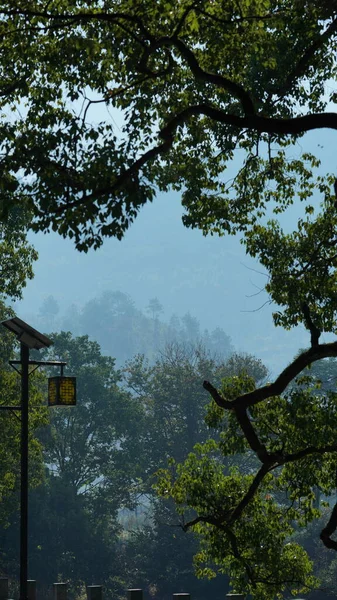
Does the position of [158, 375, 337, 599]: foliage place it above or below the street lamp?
below

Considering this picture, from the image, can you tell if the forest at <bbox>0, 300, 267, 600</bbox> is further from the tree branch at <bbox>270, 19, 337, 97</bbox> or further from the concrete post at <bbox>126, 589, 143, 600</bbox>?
the tree branch at <bbox>270, 19, 337, 97</bbox>

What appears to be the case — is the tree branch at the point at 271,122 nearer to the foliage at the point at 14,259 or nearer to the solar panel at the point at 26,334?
the solar panel at the point at 26,334

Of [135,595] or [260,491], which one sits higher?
[260,491]

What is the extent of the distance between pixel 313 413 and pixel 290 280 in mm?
1579

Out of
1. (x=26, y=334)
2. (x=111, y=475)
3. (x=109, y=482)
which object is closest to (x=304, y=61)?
(x=26, y=334)

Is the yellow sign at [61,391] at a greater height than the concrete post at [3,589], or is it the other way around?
the yellow sign at [61,391]

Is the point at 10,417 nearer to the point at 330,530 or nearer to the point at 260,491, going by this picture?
the point at 260,491

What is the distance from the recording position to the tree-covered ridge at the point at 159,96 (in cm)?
1095

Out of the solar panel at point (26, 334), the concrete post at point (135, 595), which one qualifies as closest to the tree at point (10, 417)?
the solar panel at point (26, 334)

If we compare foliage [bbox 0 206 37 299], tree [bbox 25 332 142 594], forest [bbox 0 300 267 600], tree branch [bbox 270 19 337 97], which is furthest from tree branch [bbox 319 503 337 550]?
tree [bbox 25 332 142 594]

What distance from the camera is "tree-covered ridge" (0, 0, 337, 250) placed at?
1095cm

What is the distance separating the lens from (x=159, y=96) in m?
12.9

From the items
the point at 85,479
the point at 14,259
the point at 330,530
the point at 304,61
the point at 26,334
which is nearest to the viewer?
the point at 330,530

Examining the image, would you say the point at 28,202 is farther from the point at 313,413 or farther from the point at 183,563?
the point at 183,563
